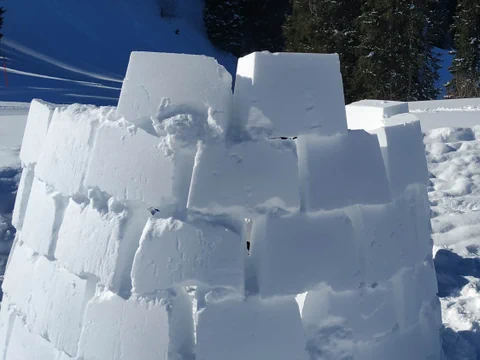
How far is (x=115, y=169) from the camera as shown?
2.12 metres

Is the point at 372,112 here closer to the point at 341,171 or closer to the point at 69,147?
the point at 341,171

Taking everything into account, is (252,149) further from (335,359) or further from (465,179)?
(465,179)

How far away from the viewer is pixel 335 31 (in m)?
18.3

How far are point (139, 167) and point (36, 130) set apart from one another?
881mm

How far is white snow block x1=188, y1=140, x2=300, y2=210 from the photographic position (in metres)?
2.01

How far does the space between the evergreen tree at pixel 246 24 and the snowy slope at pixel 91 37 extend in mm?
640

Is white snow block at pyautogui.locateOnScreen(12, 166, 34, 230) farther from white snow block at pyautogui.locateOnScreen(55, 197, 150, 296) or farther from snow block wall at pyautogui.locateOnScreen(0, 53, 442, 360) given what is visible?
white snow block at pyautogui.locateOnScreen(55, 197, 150, 296)

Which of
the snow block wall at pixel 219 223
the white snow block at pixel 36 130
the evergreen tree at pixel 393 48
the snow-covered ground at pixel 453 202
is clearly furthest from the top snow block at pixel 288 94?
the evergreen tree at pixel 393 48

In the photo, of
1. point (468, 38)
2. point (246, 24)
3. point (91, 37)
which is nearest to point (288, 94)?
point (468, 38)

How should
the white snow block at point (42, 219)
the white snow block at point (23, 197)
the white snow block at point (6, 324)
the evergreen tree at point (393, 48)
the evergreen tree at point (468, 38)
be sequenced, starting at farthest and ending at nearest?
the evergreen tree at point (468, 38) < the evergreen tree at point (393, 48) < the white snow block at point (23, 197) < the white snow block at point (6, 324) < the white snow block at point (42, 219)

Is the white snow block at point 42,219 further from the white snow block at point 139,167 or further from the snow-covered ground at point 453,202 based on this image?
the snow-covered ground at point 453,202

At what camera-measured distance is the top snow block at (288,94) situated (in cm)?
208

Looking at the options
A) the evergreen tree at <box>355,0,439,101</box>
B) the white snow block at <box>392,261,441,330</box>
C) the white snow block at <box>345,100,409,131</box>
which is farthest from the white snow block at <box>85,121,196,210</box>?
the evergreen tree at <box>355,0,439,101</box>

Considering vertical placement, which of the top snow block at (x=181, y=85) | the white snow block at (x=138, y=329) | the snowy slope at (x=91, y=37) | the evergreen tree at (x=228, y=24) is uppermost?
the top snow block at (x=181, y=85)
